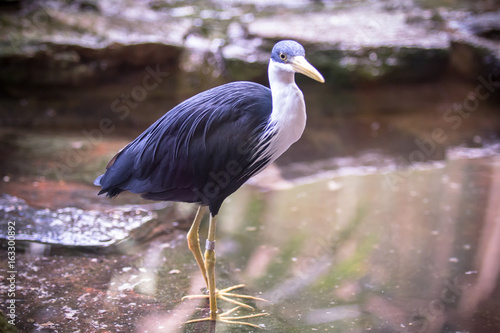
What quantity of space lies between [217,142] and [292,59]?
609mm

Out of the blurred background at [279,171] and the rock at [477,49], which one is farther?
the rock at [477,49]

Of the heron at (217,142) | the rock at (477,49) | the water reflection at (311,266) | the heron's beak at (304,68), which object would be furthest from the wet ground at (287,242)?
the heron's beak at (304,68)

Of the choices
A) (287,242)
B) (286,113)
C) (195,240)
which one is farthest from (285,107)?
(287,242)

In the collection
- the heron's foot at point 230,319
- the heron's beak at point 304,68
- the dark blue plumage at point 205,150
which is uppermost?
the heron's beak at point 304,68

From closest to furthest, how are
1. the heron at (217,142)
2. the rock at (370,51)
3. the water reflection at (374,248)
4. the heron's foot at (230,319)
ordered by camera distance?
the heron at (217,142) < the heron's foot at (230,319) < the water reflection at (374,248) < the rock at (370,51)

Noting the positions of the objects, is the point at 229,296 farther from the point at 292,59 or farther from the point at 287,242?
the point at 292,59

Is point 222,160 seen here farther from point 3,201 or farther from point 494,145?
point 494,145

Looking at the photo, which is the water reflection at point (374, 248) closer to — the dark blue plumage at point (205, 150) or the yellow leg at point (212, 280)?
the yellow leg at point (212, 280)

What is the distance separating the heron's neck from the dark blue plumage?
2.6 inches

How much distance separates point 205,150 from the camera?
113 inches

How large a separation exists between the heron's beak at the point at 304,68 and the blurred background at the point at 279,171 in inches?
55.7

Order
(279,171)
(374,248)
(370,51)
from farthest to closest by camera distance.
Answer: (370,51), (279,171), (374,248)

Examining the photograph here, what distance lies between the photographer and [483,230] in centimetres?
407

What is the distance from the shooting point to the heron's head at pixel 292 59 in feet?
8.68
